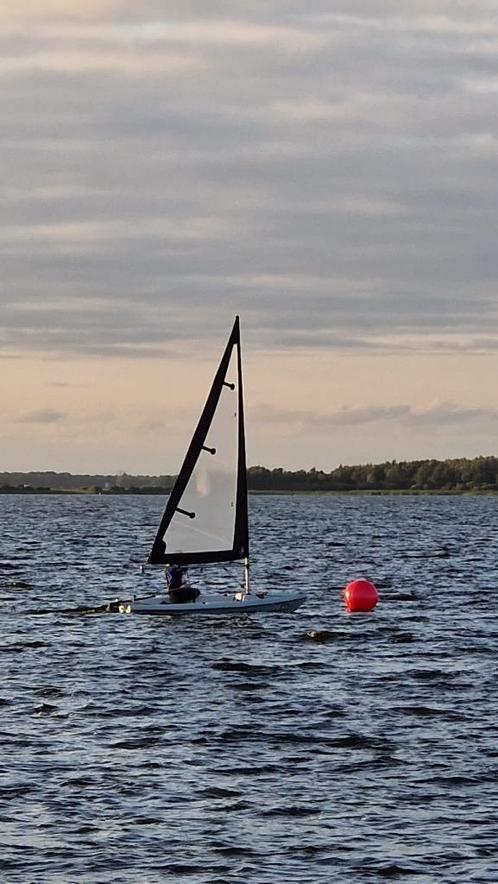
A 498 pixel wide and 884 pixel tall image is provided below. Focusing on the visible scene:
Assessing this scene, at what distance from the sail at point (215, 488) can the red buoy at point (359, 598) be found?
7.98m

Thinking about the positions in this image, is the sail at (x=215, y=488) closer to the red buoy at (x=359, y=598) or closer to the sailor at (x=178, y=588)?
the sailor at (x=178, y=588)

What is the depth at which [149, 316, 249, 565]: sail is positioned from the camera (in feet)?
166

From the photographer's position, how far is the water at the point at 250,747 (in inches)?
902

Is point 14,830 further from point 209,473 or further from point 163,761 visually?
point 209,473

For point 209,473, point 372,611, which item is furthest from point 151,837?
point 372,611

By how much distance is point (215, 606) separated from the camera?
161 feet

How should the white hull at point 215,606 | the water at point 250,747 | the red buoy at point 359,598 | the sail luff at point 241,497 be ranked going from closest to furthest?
the water at point 250,747 < the white hull at point 215,606 < the sail luff at point 241,497 < the red buoy at point 359,598

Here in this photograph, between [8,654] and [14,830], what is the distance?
20585mm

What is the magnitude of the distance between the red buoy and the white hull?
19.7 ft

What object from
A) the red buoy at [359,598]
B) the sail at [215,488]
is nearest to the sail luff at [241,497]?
the sail at [215,488]

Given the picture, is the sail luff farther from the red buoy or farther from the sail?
the red buoy

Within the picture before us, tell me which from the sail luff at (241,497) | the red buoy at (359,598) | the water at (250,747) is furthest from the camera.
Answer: the red buoy at (359,598)

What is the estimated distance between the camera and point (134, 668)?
41125 mm

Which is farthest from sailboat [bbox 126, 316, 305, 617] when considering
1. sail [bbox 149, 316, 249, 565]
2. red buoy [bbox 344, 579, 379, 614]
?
red buoy [bbox 344, 579, 379, 614]
